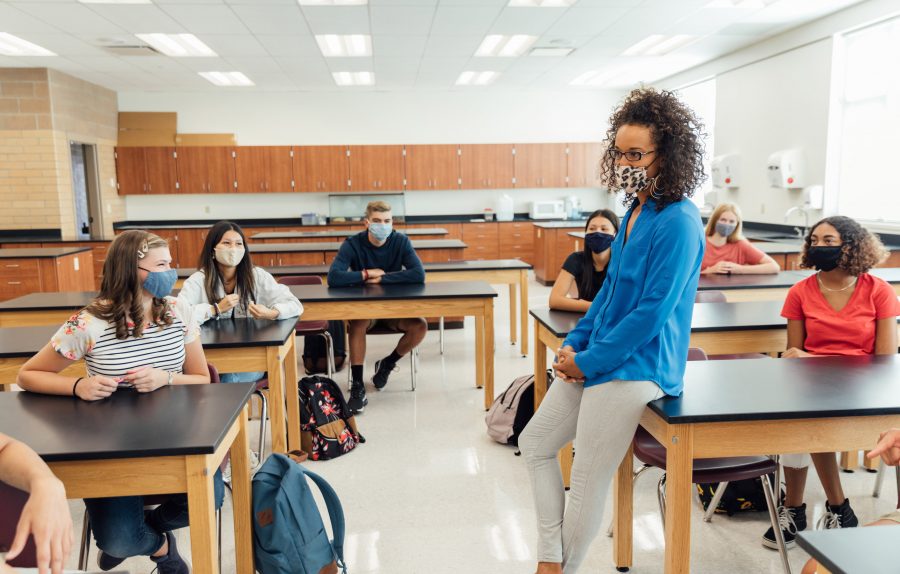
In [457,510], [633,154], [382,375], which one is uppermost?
[633,154]

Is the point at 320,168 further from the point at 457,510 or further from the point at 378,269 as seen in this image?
the point at 457,510

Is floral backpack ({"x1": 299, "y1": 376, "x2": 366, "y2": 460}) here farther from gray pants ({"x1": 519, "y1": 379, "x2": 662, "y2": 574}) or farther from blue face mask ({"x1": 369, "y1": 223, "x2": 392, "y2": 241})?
gray pants ({"x1": 519, "y1": 379, "x2": 662, "y2": 574})

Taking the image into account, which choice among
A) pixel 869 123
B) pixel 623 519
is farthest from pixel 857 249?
pixel 869 123

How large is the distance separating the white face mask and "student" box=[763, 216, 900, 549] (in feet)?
8.03

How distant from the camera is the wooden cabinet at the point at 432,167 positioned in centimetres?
1002

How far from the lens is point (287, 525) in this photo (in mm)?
1986

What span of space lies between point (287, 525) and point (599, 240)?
185 centimetres

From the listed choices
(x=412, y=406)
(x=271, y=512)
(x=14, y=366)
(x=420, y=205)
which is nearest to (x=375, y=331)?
(x=412, y=406)

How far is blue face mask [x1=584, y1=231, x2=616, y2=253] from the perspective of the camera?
306 centimetres

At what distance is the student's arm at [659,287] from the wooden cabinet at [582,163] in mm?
8764

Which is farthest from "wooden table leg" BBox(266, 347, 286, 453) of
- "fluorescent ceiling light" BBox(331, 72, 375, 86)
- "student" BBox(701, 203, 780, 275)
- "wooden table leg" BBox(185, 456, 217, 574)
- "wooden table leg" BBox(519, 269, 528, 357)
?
"fluorescent ceiling light" BBox(331, 72, 375, 86)

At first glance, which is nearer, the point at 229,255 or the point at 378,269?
the point at 229,255

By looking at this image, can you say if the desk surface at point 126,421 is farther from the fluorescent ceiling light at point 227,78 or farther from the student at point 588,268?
the fluorescent ceiling light at point 227,78

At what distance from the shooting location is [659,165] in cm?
178
